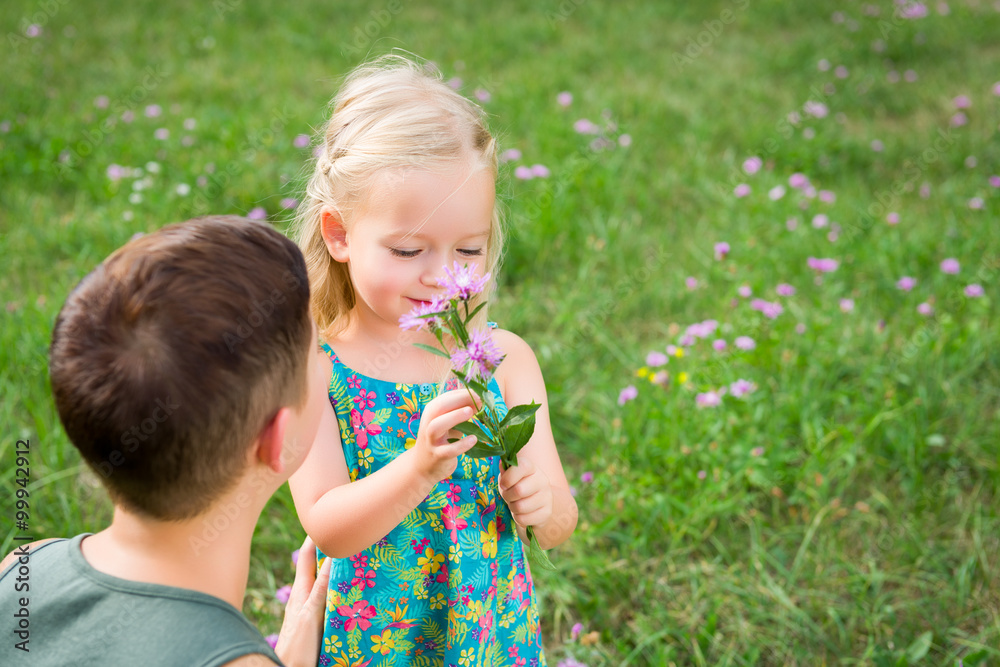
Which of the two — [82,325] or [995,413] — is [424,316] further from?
[995,413]

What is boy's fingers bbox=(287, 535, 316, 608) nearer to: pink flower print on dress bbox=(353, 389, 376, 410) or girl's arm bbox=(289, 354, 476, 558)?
girl's arm bbox=(289, 354, 476, 558)

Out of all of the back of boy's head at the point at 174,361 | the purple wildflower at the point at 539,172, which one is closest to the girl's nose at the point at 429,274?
the back of boy's head at the point at 174,361

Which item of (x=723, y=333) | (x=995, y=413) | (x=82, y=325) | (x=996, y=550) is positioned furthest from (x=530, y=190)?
(x=82, y=325)

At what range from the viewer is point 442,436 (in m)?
1.26

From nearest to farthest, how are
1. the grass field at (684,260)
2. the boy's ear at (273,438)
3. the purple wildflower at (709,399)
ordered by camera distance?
the boy's ear at (273,438) < the grass field at (684,260) < the purple wildflower at (709,399)

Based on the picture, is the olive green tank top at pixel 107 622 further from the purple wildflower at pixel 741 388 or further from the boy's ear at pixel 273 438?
the purple wildflower at pixel 741 388

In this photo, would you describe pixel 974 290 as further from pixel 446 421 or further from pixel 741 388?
pixel 446 421

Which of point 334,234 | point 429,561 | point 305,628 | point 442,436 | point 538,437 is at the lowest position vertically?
point 305,628

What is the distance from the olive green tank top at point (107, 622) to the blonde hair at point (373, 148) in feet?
2.13

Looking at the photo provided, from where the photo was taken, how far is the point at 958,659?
199 cm

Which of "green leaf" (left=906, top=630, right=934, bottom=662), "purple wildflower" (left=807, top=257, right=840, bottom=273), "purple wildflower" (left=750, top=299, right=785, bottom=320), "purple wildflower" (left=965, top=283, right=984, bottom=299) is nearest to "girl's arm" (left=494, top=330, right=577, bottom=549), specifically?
"green leaf" (left=906, top=630, right=934, bottom=662)

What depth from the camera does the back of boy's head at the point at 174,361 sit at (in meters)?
0.99

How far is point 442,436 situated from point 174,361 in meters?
0.43

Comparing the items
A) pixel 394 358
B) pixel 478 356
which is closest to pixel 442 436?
pixel 478 356
